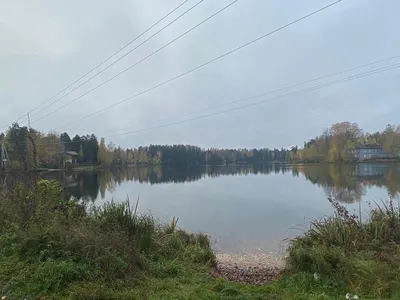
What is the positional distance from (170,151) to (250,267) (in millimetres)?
123779

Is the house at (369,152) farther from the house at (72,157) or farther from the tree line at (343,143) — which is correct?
the house at (72,157)

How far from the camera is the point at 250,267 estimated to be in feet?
27.0

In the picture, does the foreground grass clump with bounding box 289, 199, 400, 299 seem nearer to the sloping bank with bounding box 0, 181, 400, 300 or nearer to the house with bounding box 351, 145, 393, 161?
the sloping bank with bounding box 0, 181, 400, 300

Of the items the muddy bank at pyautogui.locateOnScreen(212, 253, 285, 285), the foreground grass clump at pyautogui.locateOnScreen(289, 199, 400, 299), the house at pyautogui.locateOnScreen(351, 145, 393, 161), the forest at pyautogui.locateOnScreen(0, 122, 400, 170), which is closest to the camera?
the foreground grass clump at pyautogui.locateOnScreen(289, 199, 400, 299)

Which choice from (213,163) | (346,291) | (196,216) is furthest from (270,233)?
(213,163)

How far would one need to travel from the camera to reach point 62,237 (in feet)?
16.8

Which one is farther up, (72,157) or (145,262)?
(72,157)

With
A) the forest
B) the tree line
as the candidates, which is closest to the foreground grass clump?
the forest

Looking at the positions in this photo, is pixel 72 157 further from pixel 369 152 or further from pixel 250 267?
pixel 369 152

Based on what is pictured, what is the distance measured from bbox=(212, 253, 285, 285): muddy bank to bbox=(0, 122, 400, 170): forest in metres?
17.1

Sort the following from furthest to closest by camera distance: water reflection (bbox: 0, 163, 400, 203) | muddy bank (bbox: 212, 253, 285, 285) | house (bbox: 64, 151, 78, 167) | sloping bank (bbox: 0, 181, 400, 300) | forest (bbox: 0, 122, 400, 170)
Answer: house (bbox: 64, 151, 78, 167)
forest (bbox: 0, 122, 400, 170)
water reflection (bbox: 0, 163, 400, 203)
muddy bank (bbox: 212, 253, 285, 285)
sloping bank (bbox: 0, 181, 400, 300)

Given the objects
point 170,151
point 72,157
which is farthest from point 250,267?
point 170,151

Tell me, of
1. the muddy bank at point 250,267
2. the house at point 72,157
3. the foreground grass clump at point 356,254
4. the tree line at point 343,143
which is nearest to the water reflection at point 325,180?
the muddy bank at point 250,267

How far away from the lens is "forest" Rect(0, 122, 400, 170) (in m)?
49.4
